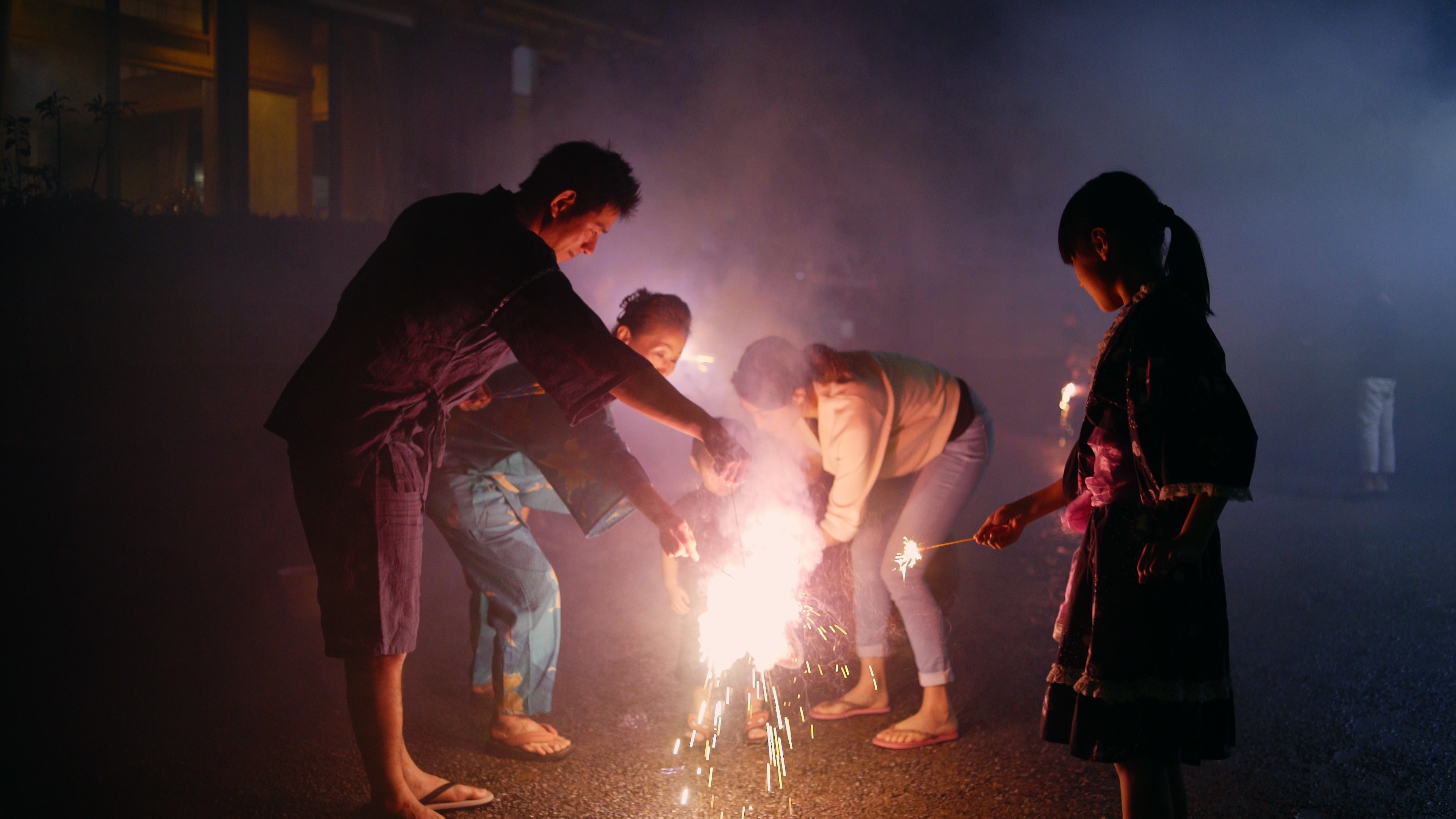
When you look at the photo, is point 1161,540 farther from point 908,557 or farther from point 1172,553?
point 908,557

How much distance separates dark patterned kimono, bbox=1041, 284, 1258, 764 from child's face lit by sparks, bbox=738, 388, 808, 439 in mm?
1469

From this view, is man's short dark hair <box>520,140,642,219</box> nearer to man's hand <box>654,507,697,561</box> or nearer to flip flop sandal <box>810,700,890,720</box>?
man's hand <box>654,507,697,561</box>

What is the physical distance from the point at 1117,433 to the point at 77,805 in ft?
9.71

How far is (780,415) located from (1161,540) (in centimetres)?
185

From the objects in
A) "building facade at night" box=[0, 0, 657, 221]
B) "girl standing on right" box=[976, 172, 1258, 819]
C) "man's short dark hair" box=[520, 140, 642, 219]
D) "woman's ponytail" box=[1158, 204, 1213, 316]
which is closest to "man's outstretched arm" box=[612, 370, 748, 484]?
"man's short dark hair" box=[520, 140, 642, 219]

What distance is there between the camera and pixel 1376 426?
7938 millimetres

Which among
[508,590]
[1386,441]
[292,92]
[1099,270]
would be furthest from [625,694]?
[292,92]

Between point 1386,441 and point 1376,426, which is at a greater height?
point 1376,426

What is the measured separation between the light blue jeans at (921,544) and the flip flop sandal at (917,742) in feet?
0.59

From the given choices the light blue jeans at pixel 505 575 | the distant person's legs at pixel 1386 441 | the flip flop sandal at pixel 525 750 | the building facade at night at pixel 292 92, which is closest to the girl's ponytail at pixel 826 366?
the light blue jeans at pixel 505 575

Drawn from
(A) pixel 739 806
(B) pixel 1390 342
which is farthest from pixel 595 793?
(B) pixel 1390 342

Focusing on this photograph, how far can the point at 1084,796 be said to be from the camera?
2523mm

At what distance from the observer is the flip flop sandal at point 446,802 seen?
7.95ft

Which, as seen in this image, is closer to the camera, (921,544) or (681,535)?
(681,535)
